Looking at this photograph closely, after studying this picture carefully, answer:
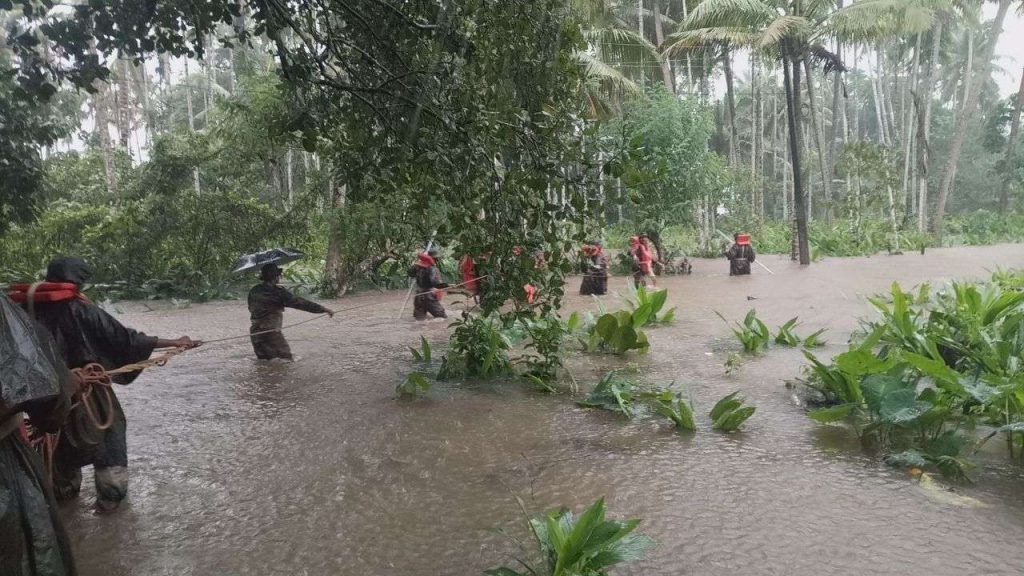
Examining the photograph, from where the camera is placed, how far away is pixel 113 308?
494 inches

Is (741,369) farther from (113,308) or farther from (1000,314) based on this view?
(113,308)

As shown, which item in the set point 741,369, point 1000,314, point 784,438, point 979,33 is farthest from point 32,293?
point 979,33

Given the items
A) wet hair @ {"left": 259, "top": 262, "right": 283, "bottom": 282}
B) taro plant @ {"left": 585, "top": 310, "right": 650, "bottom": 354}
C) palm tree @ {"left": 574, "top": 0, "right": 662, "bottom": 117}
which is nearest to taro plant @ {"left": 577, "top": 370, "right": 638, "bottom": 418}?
taro plant @ {"left": 585, "top": 310, "right": 650, "bottom": 354}

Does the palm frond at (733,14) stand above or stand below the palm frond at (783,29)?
above

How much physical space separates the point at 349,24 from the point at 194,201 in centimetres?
1051

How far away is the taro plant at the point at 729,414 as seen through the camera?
4.65 meters

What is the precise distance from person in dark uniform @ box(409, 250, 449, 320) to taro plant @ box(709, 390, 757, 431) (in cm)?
558

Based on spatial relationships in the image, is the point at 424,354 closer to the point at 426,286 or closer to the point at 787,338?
the point at 426,286

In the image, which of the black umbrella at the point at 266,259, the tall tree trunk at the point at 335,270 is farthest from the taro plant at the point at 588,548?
the tall tree trunk at the point at 335,270

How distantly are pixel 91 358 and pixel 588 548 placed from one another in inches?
116

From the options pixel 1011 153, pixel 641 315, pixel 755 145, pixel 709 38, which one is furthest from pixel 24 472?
pixel 1011 153

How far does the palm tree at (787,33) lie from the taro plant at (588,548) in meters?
15.1

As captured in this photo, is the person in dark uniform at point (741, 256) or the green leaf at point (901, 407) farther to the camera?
the person in dark uniform at point (741, 256)

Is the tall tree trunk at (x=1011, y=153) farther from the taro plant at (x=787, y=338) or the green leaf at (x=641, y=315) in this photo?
the green leaf at (x=641, y=315)
